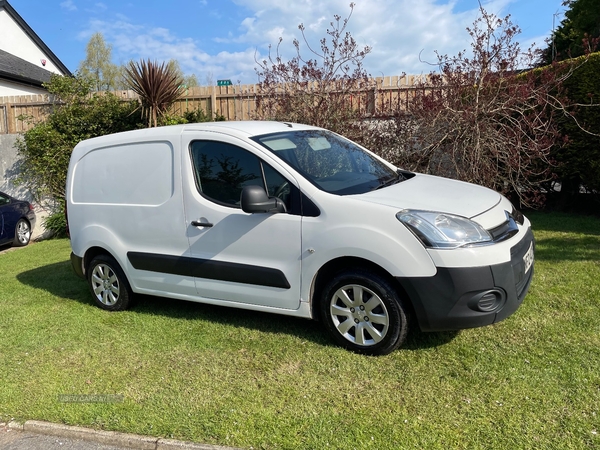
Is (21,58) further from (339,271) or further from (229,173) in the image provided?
(339,271)

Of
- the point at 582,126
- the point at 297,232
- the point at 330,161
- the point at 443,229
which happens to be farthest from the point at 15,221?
the point at 582,126

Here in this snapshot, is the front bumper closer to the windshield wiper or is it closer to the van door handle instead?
the windshield wiper

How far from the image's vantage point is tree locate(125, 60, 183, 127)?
31.8 ft

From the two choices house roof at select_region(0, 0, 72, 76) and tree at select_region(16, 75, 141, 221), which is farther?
house roof at select_region(0, 0, 72, 76)

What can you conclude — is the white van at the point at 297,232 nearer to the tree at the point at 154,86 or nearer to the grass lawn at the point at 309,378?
the grass lawn at the point at 309,378

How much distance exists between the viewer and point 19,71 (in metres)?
19.7

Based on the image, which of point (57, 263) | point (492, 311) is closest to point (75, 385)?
point (492, 311)

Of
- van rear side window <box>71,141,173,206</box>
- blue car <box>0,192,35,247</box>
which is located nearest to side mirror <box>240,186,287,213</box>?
van rear side window <box>71,141,173,206</box>

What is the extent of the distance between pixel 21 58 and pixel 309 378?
2609cm

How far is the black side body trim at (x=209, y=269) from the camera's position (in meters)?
3.96

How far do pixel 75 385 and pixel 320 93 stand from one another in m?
6.09

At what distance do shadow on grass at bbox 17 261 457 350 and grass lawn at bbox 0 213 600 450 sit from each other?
0.07 ft

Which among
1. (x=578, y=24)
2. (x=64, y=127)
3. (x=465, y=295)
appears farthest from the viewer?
(x=578, y=24)

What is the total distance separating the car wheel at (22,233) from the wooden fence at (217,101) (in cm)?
237
